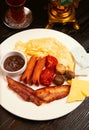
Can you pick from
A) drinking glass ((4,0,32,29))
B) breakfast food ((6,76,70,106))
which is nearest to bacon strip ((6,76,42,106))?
breakfast food ((6,76,70,106))

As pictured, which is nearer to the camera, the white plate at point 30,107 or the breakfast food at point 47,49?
the white plate at point 30,107

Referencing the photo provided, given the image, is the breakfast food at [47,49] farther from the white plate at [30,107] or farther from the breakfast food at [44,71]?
the white plate at [30,107]

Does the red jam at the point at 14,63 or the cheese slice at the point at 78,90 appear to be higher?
the cheese slice at the point at 78,90

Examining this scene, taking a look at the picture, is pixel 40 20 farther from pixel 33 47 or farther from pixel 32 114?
pixel 32 114

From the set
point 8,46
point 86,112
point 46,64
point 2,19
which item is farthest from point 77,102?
point 2,19

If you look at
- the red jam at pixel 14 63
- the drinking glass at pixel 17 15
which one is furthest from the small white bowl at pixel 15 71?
the drinking glass at pixel 17 15

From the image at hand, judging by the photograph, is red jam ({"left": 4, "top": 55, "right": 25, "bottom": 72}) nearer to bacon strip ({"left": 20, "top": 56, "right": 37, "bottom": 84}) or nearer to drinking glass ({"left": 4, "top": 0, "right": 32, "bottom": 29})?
bacon strip ({"left": 20, "top": 56, "right": 37, "bottom": 84})

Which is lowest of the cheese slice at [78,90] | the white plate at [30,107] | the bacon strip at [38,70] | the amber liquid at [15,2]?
the white plate at [30,107]
